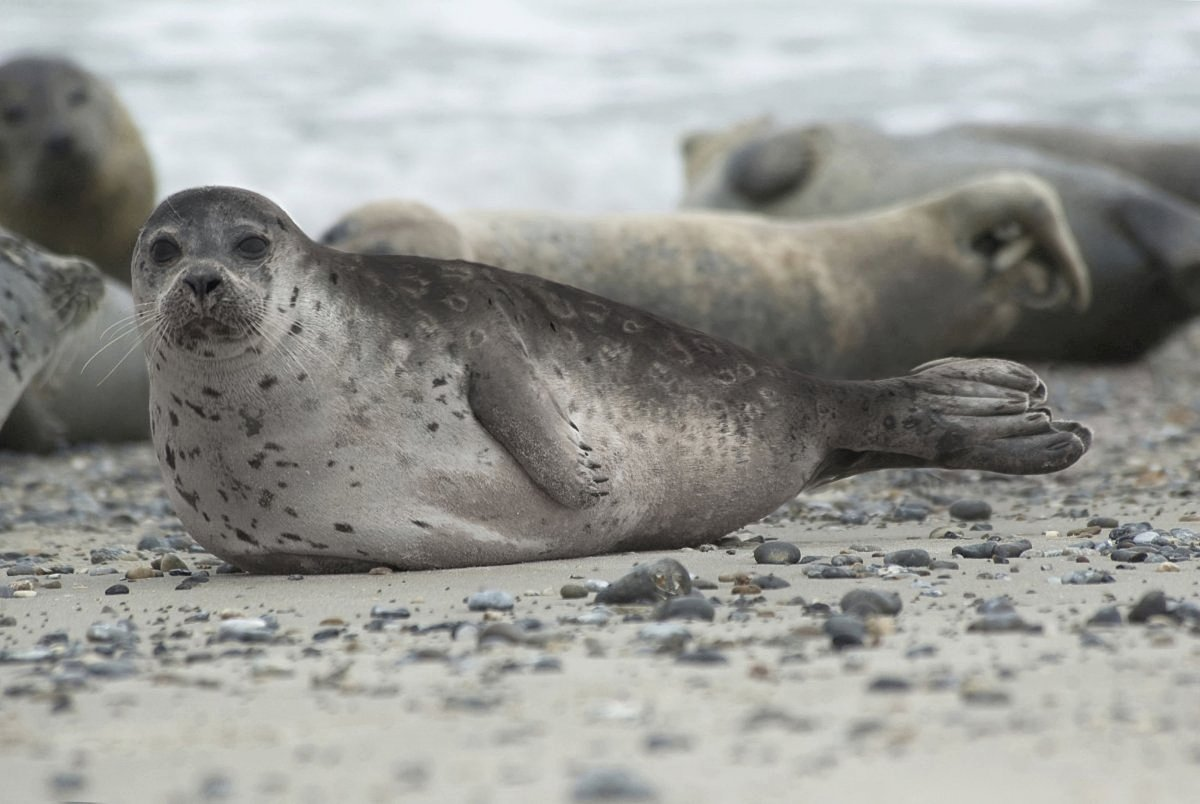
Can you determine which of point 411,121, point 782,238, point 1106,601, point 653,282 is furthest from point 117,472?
point 411,121

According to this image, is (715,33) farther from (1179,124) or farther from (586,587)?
(586,587)

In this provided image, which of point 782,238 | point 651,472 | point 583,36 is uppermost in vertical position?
point 583,36

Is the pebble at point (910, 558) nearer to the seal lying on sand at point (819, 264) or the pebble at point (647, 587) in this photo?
the pebble at point (647, 587)

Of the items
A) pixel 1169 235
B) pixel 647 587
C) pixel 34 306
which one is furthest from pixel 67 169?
pixel 647 587

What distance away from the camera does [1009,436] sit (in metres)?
4.11

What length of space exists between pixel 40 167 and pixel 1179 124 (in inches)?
469

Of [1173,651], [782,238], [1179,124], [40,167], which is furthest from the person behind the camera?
[1179,124]

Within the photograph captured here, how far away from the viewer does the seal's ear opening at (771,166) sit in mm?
9234

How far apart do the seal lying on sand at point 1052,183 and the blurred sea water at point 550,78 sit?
463cm

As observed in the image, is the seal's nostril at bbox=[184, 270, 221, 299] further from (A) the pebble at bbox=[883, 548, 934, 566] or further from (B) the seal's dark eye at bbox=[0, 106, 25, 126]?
(B) the seal's dark eye at bbox=[0, 106, 25, 126]

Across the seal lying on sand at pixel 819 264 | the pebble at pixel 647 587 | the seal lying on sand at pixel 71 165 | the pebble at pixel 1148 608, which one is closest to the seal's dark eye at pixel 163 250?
the pebble at pixel 647 587

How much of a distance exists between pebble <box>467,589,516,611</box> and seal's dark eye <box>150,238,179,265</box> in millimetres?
971

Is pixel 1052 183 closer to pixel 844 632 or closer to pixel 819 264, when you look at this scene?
pixel 819 264

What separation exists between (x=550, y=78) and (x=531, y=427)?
16594 mm
